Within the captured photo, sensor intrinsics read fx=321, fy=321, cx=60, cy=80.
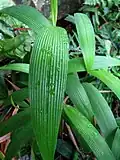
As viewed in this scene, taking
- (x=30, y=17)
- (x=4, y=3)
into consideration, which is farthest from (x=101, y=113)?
(x=4, y=3)

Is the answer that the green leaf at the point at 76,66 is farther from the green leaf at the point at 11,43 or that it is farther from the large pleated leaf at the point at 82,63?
the green leaf at the point at 11,43

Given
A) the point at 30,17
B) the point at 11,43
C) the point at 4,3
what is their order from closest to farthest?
the point at 30,17, the point at 11,43, the point at 4,3

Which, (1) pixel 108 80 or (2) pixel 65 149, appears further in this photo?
(2) pixel 65 149

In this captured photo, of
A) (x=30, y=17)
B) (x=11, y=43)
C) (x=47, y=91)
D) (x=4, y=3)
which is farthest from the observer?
(x=4, y=3)

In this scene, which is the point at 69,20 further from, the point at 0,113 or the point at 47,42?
the point at 47,42

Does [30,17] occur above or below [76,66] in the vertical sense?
above

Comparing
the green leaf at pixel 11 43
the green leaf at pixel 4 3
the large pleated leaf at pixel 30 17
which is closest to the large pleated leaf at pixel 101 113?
the large pleated leaf at pixel 30 17

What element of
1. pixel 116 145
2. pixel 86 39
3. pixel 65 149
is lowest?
pixel 65 149

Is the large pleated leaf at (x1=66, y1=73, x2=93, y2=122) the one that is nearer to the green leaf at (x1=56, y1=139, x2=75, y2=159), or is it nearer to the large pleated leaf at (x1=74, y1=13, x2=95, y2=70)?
the large pleated leaf at (x1=74, y1=13, x2=95, y2=70)

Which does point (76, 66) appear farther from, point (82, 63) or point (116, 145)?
point (116, 145)

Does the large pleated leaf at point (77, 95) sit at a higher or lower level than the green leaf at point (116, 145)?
higher
